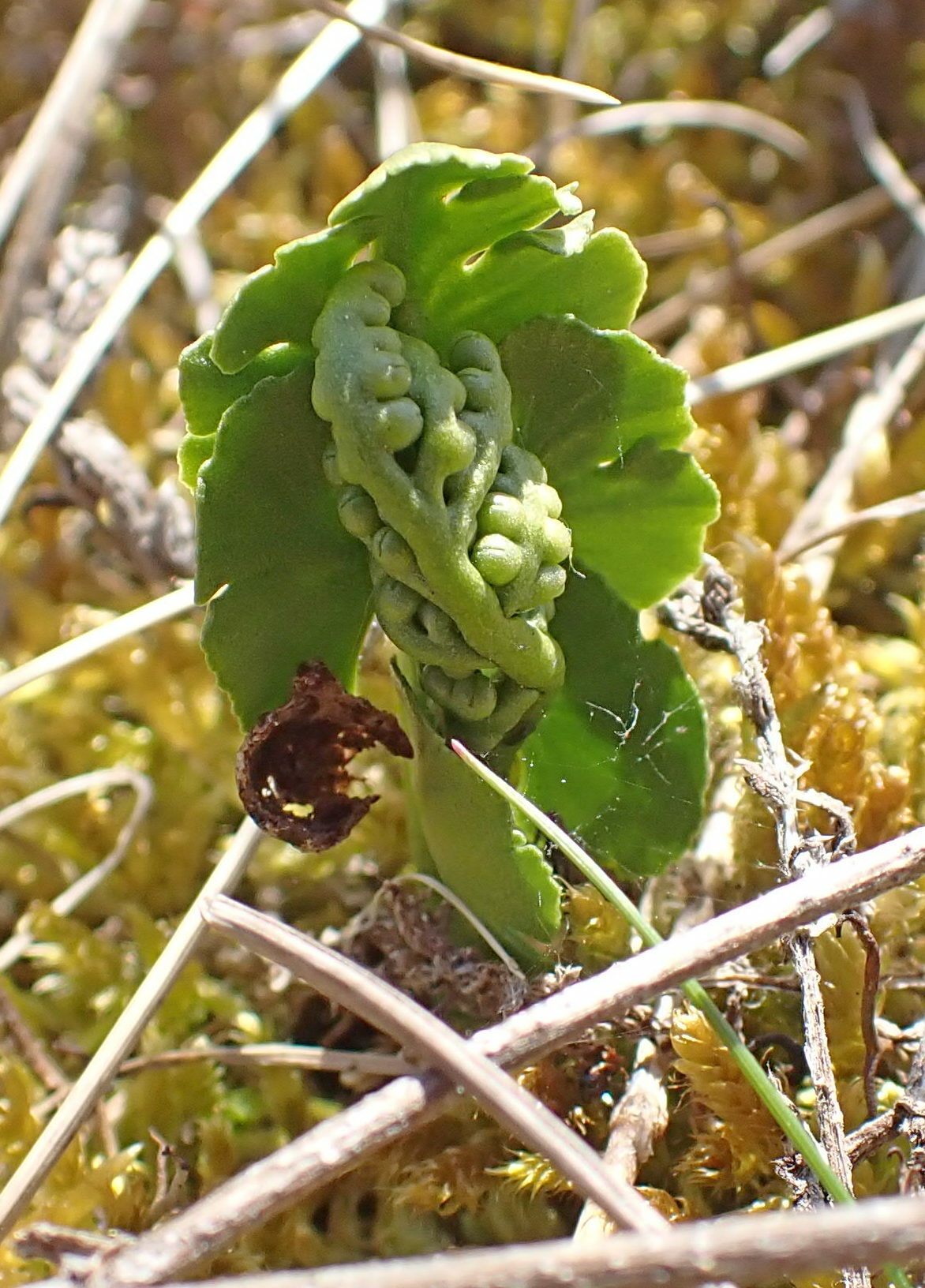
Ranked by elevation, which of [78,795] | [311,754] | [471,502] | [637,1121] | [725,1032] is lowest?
[637,1121]

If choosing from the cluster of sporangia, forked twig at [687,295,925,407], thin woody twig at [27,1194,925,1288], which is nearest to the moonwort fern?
the cluster of sporangia

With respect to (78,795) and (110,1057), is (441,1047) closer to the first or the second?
(110,1057)

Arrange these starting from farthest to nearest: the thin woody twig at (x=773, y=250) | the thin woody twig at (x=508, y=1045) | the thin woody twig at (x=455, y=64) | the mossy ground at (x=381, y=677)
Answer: the thin woody twig at (x=773, y=250) → the thin woody twig at (x=455, y=64) → the mossy ground at (x=381, y=677) → the thin woody twig at (x=508, y=1045)

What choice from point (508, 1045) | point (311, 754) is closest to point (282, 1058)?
point (311, 754)

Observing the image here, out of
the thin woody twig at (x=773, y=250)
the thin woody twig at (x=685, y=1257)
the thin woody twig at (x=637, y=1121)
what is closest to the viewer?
the thin woody twig at (x=685, y=1257)

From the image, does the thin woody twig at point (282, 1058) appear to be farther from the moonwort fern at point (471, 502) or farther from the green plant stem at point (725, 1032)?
the green plant stem at point (725, 1032)

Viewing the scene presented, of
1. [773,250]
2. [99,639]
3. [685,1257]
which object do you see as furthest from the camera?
[773,250]

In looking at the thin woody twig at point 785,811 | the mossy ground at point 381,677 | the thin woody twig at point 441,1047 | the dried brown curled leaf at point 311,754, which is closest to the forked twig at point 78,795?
the mossy ground at point 381,677
